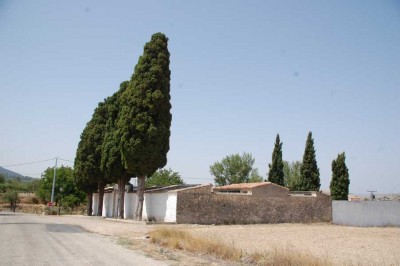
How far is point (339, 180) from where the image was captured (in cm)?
4525

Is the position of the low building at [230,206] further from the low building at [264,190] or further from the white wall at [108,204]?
the white wall at [108,204]

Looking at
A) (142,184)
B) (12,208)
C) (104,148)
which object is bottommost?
(12,208)

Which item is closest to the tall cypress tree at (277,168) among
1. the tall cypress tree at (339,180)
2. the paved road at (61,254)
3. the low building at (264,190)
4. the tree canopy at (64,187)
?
the tall cypress tree at (339,180)

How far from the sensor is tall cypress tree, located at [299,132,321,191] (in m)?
47.3

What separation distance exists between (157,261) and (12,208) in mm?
57650

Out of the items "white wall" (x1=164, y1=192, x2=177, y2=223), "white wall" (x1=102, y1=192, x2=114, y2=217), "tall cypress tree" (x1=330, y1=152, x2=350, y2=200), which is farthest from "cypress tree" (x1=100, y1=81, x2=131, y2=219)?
"tall cypress tree" (x1=330, y1=152, x2=350, y2=200)

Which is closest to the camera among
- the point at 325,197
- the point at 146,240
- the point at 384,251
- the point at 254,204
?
the point at 384,251

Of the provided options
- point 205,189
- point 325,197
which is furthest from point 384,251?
point 325,197

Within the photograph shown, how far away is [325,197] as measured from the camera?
4047cm

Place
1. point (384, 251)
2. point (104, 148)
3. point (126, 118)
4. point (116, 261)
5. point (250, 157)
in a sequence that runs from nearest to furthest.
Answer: point (116, 261) < point (384, 251) < point (126, 118) < point (104, 148) < point (250, 157)

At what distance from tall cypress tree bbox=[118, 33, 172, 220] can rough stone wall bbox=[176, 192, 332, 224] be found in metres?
3.70

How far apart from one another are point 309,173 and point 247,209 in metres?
16.4

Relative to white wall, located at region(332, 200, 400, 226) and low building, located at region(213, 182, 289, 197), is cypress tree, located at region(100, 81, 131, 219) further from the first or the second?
white wall, located at region(332, 200, 400, 226)

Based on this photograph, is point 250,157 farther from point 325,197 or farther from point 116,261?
point 116,261
